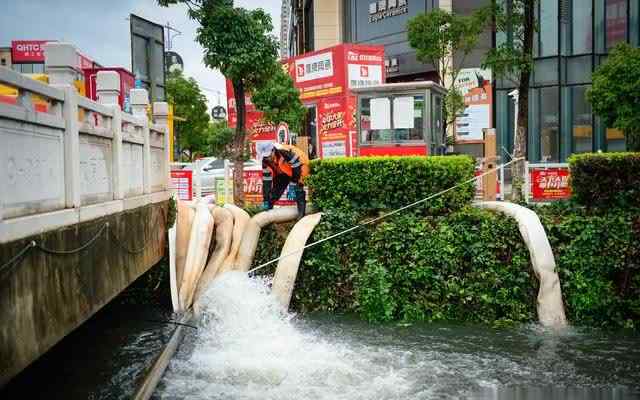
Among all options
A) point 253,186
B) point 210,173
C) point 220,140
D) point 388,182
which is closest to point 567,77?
point 210,173

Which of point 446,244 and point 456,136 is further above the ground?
point 456,136

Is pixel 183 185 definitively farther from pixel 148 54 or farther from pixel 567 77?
pixel 567 77

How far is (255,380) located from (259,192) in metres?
7.51

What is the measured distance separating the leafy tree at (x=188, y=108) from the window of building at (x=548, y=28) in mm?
20783

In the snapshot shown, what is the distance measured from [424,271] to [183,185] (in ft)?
23.5

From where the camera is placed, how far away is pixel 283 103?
23953 mm

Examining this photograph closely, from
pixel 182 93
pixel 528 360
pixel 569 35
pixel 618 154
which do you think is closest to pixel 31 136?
pixel 528 360

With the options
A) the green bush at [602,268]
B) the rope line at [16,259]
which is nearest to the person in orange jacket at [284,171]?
the green bush at [602,268]

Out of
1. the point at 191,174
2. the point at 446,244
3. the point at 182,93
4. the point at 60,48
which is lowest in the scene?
the point at 446,244

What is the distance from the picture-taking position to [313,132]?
26.2m

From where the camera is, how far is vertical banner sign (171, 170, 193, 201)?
14945 mm

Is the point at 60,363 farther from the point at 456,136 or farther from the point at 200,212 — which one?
the point at 456,136

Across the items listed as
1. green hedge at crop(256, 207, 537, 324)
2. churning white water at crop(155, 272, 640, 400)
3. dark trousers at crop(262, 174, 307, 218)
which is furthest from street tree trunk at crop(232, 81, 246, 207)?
churning white water at crop(155, 272, 640, 400)

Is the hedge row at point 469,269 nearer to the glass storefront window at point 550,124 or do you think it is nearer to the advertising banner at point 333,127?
the advertising banner at point 333,127
